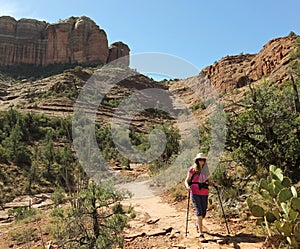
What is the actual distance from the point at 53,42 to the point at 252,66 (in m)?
54.8

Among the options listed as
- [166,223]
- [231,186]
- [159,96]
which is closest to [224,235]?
[166,223]

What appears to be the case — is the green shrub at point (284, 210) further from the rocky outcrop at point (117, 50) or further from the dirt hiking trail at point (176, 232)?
the rocky outcrop at point (117, 50)

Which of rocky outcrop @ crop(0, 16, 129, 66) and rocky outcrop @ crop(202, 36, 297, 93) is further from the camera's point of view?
rocky outcrop @ crop(0, 16, 129, 66)

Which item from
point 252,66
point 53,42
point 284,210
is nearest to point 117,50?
point 53,42

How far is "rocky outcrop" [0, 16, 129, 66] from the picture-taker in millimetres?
Result: 73438

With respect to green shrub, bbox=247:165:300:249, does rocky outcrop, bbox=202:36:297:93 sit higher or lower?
higher

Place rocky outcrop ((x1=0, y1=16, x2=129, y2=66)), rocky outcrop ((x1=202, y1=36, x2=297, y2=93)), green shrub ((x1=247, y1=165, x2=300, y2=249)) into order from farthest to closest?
rocky outcrop ((x1=0, y1=16, x2=129, y2=66))
rocky outcrop ((x1=202, y1=36, x2=297, y2=93))
green shrub ((x1=247, y1=165, x2=300, y2=249))

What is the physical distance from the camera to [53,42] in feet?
247

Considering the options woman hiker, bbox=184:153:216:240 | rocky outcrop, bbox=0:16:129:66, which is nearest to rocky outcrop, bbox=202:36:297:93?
woman hiker, bbox=184:153:216:240

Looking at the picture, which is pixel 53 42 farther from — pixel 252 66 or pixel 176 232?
pixel 176 232

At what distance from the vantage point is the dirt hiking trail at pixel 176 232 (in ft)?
13.6

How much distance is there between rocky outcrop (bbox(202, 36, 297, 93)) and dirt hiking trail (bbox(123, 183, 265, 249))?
2055cm

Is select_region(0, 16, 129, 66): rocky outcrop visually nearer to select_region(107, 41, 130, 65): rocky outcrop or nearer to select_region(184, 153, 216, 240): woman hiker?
select_region(107, 41, 130, 65): rocky outcrop

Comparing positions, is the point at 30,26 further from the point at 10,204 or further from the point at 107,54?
the point at 10,204
